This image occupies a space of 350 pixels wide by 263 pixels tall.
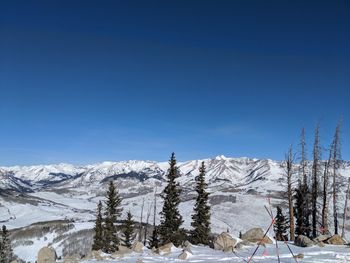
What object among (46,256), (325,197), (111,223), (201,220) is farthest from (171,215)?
(46,256)

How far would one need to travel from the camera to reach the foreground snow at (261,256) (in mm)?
18587

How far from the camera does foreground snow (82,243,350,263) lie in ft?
61.0

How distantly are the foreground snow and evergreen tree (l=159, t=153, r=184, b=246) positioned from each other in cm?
2331

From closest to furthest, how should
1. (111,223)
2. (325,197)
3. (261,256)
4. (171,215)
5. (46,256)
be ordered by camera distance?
(261,256), (46,256), (325,197), (171,215), (111,223)

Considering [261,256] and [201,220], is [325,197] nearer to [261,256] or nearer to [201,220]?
[201,220]

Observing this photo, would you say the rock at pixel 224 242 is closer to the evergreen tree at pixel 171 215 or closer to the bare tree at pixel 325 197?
the bare tree at pixel 325 197

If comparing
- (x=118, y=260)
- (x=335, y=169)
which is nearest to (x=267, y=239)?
(x=118, y=260)

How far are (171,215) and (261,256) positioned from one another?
30901mm

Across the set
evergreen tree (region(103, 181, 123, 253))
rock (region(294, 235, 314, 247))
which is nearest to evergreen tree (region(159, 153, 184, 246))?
evergreen tree (region(103, 181, 123, 253))

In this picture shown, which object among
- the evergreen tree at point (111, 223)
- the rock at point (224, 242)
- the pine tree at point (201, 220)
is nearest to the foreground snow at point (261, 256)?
the rock at point (224, 242)

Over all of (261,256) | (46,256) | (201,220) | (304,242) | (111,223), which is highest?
(304,242)

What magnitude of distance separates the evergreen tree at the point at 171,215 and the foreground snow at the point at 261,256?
76.5 feet

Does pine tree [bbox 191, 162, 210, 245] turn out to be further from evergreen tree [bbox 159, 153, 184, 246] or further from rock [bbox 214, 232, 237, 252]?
rock [bbox 214, 232, 237, 252]

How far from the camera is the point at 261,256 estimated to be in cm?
2034
